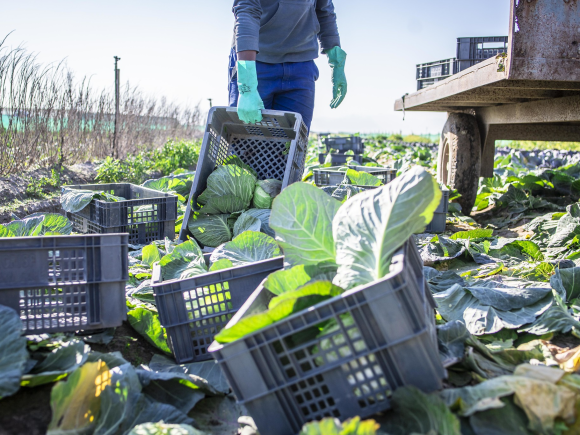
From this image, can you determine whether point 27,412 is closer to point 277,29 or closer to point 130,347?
point 130,347

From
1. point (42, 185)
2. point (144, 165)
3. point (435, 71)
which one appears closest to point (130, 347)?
point (42, 185)

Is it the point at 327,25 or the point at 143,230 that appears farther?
the point at 327,25

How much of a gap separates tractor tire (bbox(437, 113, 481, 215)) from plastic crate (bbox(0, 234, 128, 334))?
4173 millimetres

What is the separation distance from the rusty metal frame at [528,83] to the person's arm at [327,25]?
1.07 meters

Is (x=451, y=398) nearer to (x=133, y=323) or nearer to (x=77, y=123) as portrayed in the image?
(x=133, y=323)

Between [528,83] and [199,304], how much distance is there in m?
2.53

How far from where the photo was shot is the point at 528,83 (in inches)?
124

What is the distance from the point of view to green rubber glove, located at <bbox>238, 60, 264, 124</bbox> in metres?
3.17

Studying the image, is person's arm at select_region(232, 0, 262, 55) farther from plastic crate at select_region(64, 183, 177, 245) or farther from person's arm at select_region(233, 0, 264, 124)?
plastic crate at select_region(64, 183, 177, 245)

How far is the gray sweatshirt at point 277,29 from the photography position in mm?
3139

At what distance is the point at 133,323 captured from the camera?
2.11 m

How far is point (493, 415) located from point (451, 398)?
0.35 feet

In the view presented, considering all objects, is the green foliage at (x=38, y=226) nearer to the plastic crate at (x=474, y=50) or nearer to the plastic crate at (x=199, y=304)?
the plastic crate at (x=199, y=304)

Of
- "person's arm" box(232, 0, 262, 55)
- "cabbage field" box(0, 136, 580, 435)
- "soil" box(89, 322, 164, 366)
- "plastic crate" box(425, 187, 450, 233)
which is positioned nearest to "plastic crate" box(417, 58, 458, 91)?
"plastic crate" box(425, 187, 450, 233)
